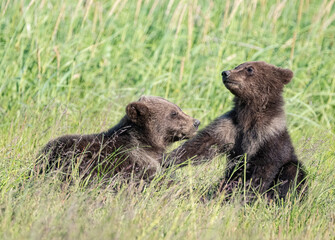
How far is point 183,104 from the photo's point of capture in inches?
336

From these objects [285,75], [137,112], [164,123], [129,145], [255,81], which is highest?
[285,75]

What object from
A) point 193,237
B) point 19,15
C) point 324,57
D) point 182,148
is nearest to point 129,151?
point 182,148

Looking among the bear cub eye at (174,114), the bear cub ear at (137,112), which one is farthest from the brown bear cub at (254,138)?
the bear cub ear at (137,112)

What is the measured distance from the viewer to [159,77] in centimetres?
867

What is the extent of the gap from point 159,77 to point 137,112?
2731 millimetres

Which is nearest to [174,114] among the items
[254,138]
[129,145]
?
[129,145]

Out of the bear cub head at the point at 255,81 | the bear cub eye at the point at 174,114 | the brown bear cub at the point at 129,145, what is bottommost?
Answer: the brown bear cub at the point at 129,145

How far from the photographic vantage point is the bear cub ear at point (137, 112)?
5.92 metres

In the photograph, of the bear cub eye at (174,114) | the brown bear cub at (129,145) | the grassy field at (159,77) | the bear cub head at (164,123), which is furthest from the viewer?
the bear cub eye at (174,114)

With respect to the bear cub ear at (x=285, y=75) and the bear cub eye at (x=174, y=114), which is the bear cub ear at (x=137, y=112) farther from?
the bear cub ear at (x=285, y=75)

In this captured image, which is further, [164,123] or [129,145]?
[164,123]

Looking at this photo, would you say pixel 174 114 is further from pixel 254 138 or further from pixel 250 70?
pixel 250 70

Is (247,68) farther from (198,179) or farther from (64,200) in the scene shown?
(64,200)

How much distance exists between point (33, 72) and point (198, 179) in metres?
3.44
